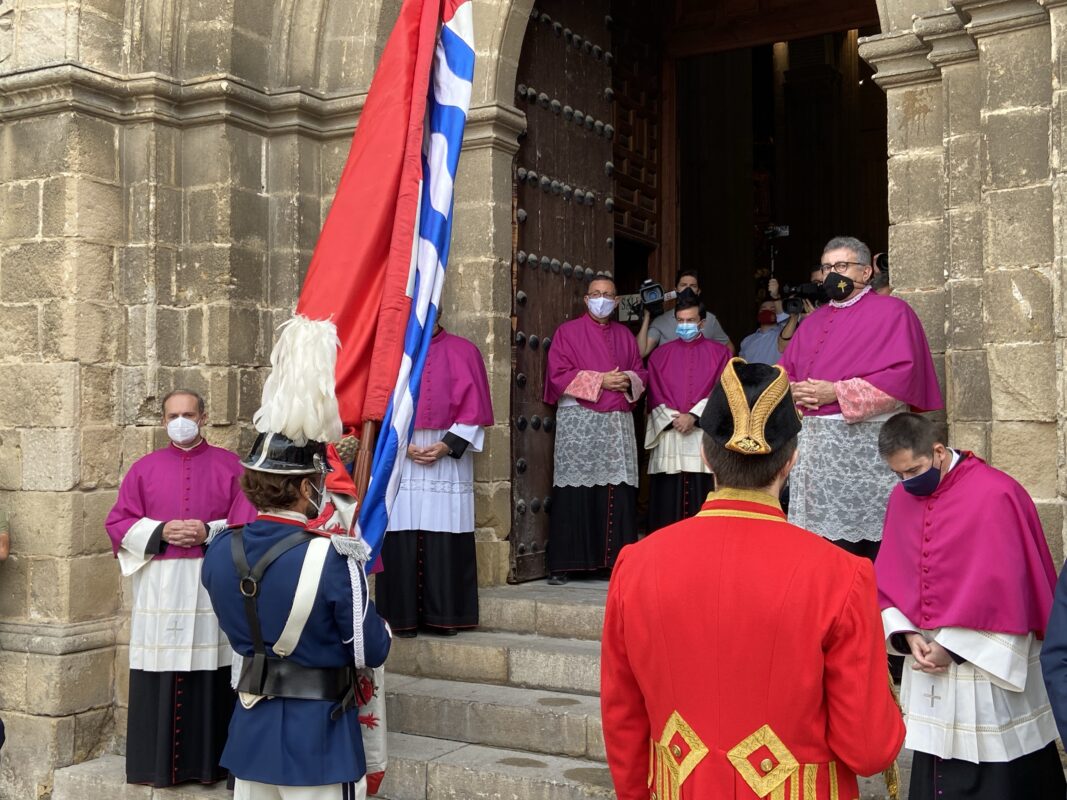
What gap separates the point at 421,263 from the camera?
4.38 metres

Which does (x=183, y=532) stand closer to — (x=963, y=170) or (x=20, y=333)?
(x=20, y=333)

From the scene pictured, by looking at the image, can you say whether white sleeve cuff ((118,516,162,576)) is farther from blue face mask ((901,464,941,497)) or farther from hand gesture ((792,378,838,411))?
A: blue face mask ((901,464,941,497))

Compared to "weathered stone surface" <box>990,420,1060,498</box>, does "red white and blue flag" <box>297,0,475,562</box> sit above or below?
above

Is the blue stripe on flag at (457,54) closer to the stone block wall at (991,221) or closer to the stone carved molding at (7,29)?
the stone block wall at (991,221)

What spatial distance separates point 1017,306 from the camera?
443cm

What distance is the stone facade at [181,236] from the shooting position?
16.7 feet

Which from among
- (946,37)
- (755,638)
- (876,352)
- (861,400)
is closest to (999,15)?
(946,37)

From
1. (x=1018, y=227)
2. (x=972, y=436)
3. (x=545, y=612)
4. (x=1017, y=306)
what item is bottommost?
(x=545, y=612)

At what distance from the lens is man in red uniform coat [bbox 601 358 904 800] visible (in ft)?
7.78

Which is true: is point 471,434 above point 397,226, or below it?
below

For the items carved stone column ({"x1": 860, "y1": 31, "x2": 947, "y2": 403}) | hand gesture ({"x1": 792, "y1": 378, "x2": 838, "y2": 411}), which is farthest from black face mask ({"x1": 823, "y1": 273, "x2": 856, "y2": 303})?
hand gesture ({"x1": 792, "y1": 378, "x2": 838, "y2": 411})

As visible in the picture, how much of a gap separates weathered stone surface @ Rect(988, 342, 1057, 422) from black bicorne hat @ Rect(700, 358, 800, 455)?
224 centimetres

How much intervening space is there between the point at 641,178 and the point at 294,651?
18.4 ft

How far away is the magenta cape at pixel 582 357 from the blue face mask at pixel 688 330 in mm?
478
